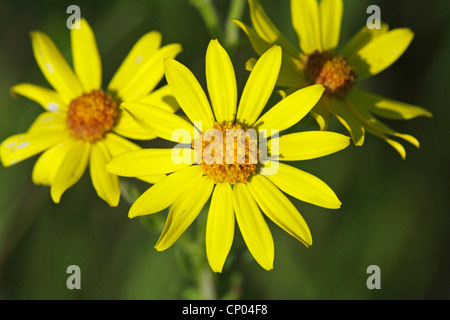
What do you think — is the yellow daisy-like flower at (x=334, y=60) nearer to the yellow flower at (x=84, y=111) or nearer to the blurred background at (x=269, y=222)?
the yellow flower at (x=84, y=111)

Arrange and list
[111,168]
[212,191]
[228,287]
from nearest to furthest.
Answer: [111,168], [212,191], [228,287]

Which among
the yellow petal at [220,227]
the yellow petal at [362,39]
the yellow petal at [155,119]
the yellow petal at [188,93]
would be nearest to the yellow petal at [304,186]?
the yellow petal at [220,227]

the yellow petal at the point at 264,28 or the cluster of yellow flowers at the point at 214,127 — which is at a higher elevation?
the yellow petal at the point at 264,28

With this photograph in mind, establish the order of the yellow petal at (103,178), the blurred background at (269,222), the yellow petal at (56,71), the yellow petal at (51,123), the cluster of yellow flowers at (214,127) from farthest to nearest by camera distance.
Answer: the blurred background at (269,222) < the yellow petal at (56,71) < the yellow petal at (51,123) < the yellow petal at (103,178) < the cluster of yellow flowers at (214,127)

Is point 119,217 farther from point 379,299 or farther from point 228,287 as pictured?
point 379,299

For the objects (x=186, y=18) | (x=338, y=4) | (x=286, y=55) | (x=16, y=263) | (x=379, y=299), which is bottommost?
(x=379, y=299)

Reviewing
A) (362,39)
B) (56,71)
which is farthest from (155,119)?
(362,39)

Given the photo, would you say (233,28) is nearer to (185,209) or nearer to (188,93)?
(188,93)

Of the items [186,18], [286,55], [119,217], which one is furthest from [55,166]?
[186,18]
